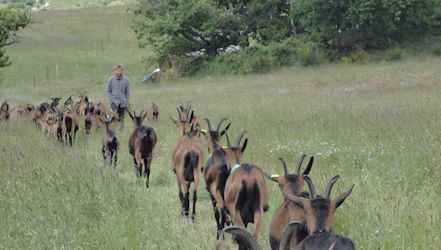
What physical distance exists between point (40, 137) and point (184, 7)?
2739 centimetres

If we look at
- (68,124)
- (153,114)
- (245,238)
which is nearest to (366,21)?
(153,114)

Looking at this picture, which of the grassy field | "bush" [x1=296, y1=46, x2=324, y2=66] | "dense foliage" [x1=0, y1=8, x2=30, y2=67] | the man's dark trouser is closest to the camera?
the grassy field

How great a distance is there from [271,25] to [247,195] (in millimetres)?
36729

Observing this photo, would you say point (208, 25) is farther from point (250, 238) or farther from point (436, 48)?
point (250, 238)

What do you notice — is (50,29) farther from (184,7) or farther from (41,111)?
(41,111)

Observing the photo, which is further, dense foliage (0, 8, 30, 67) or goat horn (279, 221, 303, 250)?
dense foliage (0, 8, 30, 67)

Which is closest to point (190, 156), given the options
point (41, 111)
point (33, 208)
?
point (33, 208)

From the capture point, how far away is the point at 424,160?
10.5m

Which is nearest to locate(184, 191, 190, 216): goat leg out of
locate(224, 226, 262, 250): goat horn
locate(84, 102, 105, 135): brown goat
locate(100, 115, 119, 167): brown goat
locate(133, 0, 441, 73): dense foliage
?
locate(100, 115, 119, 167): brown goat

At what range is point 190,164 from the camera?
10.4m

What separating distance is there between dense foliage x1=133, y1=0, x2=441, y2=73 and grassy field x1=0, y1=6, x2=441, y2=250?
10598 mm

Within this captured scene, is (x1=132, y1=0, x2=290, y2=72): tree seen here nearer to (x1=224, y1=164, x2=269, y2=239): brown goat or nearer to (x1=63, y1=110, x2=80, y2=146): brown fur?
(x1=63, y1=110, x2=80, y2=146): brown fur

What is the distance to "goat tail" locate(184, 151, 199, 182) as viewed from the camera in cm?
1031

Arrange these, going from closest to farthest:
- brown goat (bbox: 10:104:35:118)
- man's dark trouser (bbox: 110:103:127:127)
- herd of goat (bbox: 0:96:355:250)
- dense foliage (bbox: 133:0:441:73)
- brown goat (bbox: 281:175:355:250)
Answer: brown goat (bbox: 281:175:355:250) < herd of goat (bbox: 0:96:355:250) < man's dark trouser (bbox: 110:103:127:127) < brown goat (bbox: 10:104:35:118) < dense foliage (bbox: 133:0:441:73)
